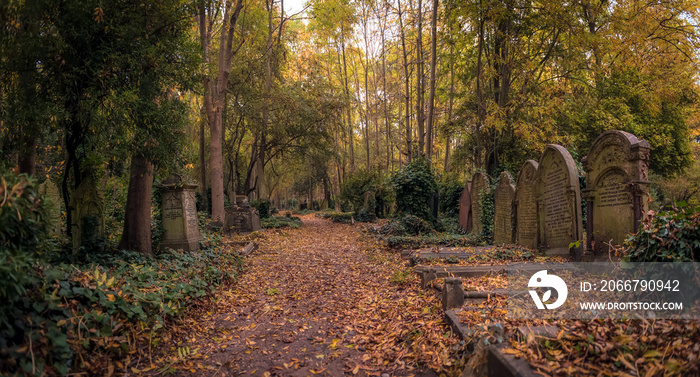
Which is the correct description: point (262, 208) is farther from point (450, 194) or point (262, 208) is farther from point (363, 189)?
point (450, 194)

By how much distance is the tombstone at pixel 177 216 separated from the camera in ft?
26.9

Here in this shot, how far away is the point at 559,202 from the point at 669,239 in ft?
13.4

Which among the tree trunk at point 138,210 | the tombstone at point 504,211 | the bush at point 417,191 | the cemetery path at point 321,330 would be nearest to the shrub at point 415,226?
the bush at point 417,191

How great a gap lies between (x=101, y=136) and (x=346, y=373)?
5.18m

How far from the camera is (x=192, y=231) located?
336 inches

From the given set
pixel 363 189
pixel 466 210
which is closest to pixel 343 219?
pixel 363 189

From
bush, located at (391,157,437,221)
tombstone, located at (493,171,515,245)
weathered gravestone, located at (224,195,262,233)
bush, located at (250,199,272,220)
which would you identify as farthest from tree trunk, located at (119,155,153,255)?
bush, located at (250,199,272,220)

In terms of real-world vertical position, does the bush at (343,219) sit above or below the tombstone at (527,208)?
below

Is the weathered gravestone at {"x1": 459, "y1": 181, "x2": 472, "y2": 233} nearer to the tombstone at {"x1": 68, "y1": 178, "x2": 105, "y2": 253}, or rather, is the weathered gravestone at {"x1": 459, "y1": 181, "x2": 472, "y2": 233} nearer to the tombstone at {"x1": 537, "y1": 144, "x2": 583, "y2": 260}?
the tombstone at {"x1": 537, "y1": 144, "x2": 583, "y2": 260}

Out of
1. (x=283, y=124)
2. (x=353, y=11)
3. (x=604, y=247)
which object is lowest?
(x=604, y=247)

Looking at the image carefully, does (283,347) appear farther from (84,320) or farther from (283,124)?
(283,124)

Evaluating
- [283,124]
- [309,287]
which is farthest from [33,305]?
[283,124]

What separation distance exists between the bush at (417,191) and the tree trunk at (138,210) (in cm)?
855

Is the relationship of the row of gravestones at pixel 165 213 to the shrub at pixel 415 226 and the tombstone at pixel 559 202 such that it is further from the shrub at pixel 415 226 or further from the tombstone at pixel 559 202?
the tombstone at pixel 559 202
